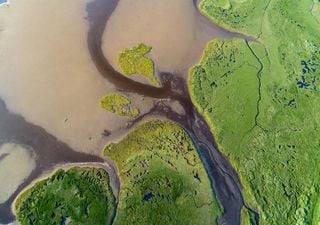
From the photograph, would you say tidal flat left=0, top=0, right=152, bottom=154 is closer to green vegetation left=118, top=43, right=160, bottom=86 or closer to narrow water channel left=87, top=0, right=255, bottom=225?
narrow water channel left=87, top=0, right=255, bottom=225

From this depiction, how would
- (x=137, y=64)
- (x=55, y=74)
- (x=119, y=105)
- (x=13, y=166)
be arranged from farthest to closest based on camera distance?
(x=137, y=64)
(x=55, y=74)
(x=119, y=105)
(x=13, y=166)

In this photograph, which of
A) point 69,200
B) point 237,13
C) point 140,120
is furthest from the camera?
point 237,13

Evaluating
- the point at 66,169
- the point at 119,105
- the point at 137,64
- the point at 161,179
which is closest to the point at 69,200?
the point at 66,169

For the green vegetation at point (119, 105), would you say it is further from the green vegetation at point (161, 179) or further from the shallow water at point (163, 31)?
the shallow water at point (163, 31)

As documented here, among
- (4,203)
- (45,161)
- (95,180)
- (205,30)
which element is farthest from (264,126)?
(4,203)

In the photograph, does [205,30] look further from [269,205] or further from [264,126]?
[269,205]

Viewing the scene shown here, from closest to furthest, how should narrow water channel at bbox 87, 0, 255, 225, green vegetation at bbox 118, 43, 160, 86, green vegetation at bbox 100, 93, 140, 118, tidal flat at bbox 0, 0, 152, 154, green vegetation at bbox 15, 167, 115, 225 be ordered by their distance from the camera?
green vegetation at bbox 15, 167, 115, 225 < narrow water channel at bbox 87, 0, 255, 225 < tidal flat at bbox 0, 0, 152, 154 < green vegetation at bbox 100, 93, 140, 118 < green vegetation at bbox 118, 43, 160, 86

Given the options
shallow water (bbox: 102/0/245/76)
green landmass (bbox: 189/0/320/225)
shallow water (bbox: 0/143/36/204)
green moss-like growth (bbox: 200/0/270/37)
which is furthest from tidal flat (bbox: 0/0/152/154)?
green moss-like growth (bbox: 200/0/270/37)

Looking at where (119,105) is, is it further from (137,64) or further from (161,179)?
(161,179)
